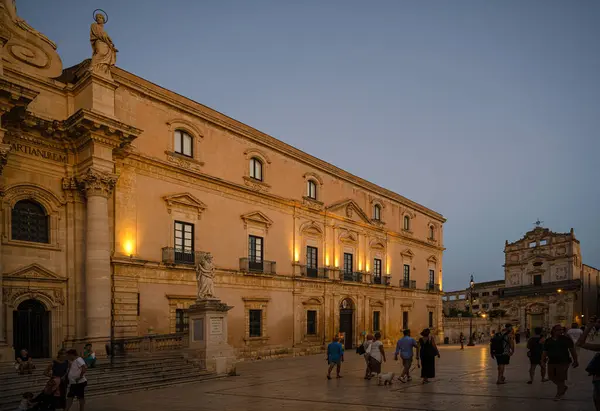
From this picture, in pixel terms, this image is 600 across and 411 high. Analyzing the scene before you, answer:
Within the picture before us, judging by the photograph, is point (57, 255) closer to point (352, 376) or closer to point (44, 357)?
point (44, 357)

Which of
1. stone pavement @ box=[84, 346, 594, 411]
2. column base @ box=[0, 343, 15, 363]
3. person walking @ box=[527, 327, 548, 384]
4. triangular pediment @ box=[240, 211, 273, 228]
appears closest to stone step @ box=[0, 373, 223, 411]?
stone pavement @ box=[84, 346, 594, 411]

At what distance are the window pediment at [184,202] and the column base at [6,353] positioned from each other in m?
8.62

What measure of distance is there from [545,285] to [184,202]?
56.7 metres

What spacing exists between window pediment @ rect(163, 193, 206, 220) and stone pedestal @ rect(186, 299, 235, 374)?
228 inches

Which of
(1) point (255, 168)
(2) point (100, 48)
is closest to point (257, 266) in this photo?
(1) point (255, 168)

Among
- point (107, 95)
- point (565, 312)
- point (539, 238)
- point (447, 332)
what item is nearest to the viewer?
point (107, 95)

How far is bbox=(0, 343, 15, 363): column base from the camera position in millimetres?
15570

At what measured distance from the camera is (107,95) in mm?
19906

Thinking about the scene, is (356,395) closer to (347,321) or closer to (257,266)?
(257,266)

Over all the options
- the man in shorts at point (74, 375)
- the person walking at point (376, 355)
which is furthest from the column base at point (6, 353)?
Result: the person walking at point (376, 355)

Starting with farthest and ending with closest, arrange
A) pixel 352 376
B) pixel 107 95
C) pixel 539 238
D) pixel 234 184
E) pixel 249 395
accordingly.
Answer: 1. pixel 539 238
2. pixel 234 184
3. pixel 107 95
4. pixel 352 376
5. pixel 249 395

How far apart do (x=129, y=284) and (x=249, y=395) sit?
886 cm

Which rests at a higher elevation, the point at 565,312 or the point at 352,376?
the point at 352,376

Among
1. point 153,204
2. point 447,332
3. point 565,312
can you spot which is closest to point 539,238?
point 565,312
